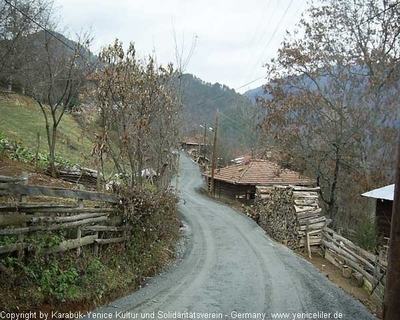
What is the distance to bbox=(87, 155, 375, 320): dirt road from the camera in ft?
23.4

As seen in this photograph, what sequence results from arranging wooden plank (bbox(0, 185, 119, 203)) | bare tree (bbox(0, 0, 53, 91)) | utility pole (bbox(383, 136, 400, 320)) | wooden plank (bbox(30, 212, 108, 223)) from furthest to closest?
bare tree (bbox(0, 0, 53, 91))
wooden plank (bbox(30, 212, 108, 223))
wooden plank (bbox(0, 185, 119, 203))
utility pole (bbox(383, 136, 400, 320))

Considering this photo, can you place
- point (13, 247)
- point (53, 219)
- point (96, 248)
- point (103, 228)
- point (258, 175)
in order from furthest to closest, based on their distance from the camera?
point (258, 175), point (103, 228), point (96, 248), point (53, 219), point (13, 247)

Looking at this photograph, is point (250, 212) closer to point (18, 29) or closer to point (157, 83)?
point (157, 83)

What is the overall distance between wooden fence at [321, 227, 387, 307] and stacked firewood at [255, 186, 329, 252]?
0.50 metres

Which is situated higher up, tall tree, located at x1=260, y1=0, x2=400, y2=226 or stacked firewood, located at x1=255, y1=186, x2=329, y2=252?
tall tree, located at x1=260, y1=0, x2=400, y2=226

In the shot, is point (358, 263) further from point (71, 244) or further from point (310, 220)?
point (71, 244)

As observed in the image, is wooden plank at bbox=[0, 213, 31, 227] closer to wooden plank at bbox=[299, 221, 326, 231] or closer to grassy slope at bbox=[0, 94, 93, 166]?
wooden plank at bbox=[299, 221, 326, 231]

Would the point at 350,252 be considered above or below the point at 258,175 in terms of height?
below

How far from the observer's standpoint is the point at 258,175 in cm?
3094

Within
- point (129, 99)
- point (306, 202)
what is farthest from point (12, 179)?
point (306, 202)

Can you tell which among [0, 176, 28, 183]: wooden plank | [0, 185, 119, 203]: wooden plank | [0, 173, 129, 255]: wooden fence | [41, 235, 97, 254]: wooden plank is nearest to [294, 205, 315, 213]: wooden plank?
[0, 173, 129, 255]: wooden fence

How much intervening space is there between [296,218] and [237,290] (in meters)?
7.58

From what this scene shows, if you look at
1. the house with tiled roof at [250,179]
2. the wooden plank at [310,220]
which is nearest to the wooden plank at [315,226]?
the wooden plank at [310,220]

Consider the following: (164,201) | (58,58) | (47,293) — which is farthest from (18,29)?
(47,293)
